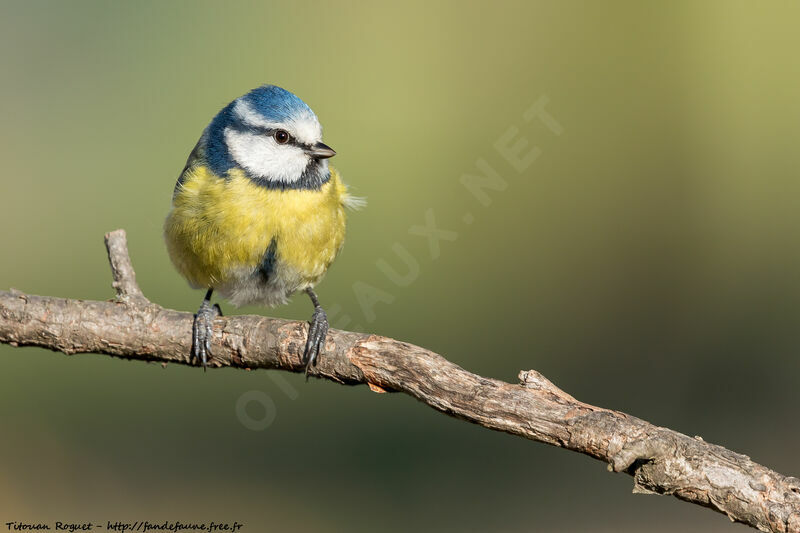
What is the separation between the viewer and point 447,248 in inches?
216

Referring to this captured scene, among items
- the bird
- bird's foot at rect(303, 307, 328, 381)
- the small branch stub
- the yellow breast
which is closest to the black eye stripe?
the bird

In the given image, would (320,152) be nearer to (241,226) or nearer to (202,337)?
(241,226)

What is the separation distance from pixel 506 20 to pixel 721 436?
396 centimetres

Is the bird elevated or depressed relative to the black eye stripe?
depressed

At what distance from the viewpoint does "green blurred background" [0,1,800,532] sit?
356 centimetres

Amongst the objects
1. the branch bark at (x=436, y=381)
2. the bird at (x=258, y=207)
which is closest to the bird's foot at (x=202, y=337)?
the branch bark at (x=436, y=381)

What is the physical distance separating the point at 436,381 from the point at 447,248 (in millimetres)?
3569

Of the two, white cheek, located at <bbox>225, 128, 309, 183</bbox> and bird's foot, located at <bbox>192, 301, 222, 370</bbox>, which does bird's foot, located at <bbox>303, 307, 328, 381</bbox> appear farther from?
white cheek, located at <bbox>225, 128, 309, 183</bbox>

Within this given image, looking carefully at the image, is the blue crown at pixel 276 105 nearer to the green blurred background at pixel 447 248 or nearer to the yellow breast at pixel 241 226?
the yellow breast at pixel 241 226

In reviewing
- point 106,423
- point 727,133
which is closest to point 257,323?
point 106,423

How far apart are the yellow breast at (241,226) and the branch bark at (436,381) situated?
23 centimetres

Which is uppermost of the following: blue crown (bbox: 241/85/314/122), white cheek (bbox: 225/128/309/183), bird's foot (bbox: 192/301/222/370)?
blue crown (bbox: 241/85/314/122)

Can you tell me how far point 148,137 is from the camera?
17.8 ft

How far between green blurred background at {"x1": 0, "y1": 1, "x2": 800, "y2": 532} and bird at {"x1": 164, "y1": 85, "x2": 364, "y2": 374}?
0.46 m
